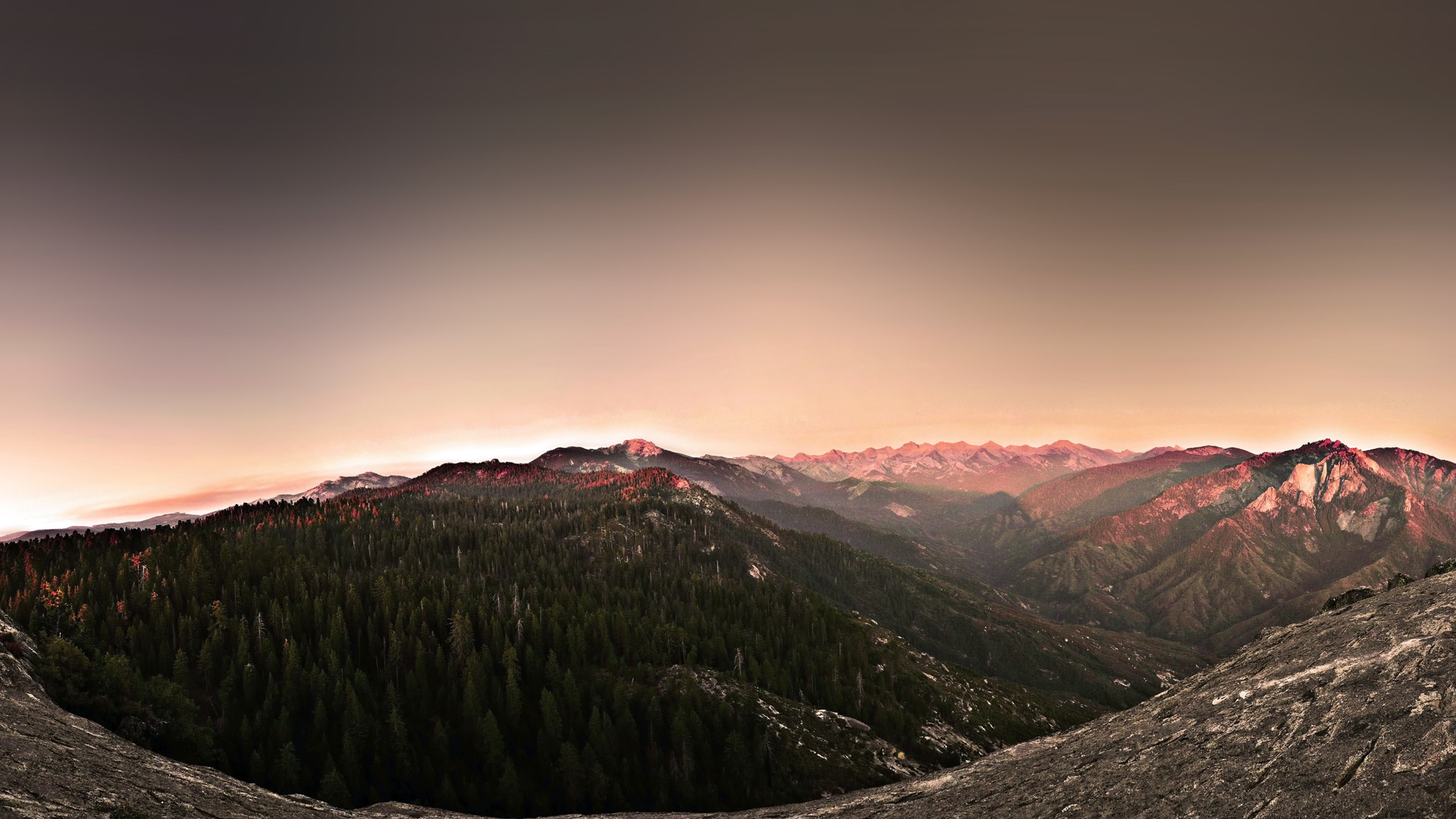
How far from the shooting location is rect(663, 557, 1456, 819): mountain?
34.2 metres

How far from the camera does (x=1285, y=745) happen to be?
40.3 meters

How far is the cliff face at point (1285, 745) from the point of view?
112 ft

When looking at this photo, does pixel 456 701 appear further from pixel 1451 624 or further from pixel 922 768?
pixel 1451 624

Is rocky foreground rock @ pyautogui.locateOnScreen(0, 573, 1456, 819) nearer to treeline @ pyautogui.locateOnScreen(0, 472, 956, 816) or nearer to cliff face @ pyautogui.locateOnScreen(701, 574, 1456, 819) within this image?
A: cliff face @ pyautogui.locateOnScreen(701, 574, 1456, 819)

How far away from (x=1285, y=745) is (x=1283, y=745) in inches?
4.7

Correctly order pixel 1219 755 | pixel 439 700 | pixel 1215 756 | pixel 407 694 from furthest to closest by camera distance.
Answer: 1. pixel 439 700
2. pixel 407 694
3. pixel 1215 756
4. pixel 1219 755

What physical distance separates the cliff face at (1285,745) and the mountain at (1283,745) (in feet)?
0.34

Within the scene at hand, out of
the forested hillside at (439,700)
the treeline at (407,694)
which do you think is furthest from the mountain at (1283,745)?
the treeline at (407,694)

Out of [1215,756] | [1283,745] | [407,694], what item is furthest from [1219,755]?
[407,694]

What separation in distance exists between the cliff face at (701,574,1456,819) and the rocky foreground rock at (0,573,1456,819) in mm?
126

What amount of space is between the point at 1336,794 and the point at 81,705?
150794mm

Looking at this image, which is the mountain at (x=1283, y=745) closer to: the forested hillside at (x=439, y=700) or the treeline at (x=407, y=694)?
the forested hillside at (x=439, y=700)

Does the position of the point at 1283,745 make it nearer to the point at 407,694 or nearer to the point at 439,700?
the point at 439,700

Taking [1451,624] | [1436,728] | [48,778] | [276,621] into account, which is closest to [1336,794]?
[1436,728]
